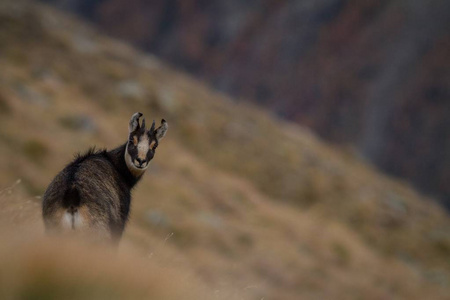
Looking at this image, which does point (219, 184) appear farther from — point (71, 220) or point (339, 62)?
point (339, 62)

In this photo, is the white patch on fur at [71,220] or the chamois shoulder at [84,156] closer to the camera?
the white patch on fur at [71,220]

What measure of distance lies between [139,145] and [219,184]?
95.4 ft

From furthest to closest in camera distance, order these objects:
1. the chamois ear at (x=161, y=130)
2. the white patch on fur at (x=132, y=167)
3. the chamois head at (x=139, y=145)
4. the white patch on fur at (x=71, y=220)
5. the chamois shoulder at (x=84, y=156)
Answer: the chamois ear at (x=161, y=130) < the white patch on fur at (x=132, y=167) < the chamois head at (x=139, y=145) < the chamois shoulder at (x=84, y=156) < the white patch on fur at (x=71, y=220)

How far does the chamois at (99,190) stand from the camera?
251 inches

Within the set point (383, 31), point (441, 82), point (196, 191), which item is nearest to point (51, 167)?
point (196, 191)

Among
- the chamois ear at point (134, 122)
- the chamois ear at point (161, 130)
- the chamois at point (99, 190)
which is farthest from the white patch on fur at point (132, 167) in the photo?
the chamois ear at point (161, 130)

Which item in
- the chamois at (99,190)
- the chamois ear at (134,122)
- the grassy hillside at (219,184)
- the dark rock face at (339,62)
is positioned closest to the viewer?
the chamois at (99,190)

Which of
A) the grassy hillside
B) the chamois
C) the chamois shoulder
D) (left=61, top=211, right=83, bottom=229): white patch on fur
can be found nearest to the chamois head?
the chamois

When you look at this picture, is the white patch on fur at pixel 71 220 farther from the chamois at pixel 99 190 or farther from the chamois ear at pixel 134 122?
the chamois ear at pixel 134 122

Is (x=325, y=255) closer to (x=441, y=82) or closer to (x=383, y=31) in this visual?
(x=441, y=82)

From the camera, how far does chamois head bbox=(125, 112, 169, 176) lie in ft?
27.7

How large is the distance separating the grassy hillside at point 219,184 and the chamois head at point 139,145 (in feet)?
27.9

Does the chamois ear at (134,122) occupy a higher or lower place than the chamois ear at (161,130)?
lower

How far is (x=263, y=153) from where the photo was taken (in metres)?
44.7
